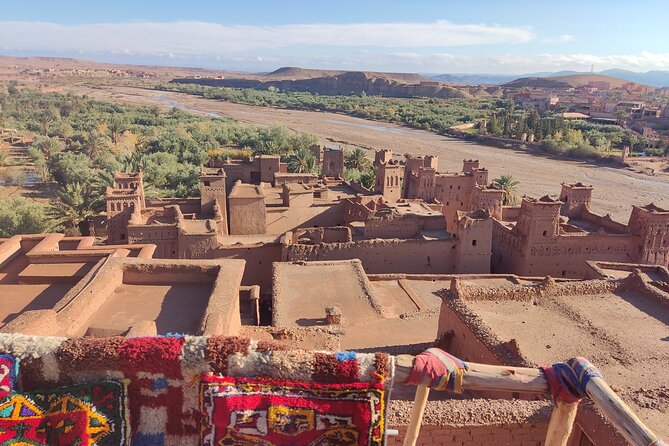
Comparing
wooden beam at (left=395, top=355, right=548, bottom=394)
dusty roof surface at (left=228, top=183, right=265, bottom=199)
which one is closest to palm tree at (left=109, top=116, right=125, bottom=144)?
dusty roof surface at (left=228, top=183, right=265, bottom=199)

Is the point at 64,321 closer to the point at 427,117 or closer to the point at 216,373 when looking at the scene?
the point at 216,373

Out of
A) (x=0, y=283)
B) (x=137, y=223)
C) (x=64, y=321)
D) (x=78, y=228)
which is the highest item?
(x=64, y=321)

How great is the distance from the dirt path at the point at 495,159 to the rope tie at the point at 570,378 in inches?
1326

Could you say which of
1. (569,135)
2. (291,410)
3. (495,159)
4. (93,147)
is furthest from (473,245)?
(569,135)

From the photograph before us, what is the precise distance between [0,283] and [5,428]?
6308mm

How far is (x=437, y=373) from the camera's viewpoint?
3287 millimetres

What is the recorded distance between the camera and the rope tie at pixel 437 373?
3285 mm

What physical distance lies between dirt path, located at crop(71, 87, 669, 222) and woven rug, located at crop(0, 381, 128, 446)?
3533 cm

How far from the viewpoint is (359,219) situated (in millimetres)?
20016

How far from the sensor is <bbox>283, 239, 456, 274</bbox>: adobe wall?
16222 mm

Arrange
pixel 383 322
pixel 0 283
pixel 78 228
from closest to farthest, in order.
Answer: pixel 0 283
pixel 383 322
pixel 78 228

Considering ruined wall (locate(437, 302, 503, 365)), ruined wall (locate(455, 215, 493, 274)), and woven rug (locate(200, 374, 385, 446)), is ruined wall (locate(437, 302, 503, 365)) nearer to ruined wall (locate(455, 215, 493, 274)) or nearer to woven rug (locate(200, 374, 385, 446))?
woven rug (locate(200, 374, 385, 446))

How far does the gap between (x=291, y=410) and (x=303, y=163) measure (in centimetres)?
3193

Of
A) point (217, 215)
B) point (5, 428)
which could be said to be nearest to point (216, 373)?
point (5, 428)
